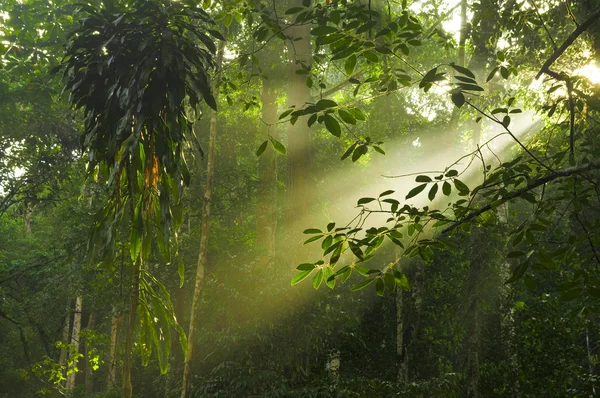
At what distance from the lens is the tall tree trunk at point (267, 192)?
10780mm

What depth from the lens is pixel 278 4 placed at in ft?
36.7

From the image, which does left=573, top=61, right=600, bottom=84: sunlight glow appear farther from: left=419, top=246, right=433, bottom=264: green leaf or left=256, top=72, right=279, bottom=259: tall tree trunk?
left=256, top=72, right=279, bottom=259: tall tree trunk

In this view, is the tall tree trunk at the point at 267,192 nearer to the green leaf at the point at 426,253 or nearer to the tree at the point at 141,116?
the tree at the point at 141,116

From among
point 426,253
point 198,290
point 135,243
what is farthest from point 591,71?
point 198,290

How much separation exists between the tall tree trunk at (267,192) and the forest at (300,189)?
0.05 m

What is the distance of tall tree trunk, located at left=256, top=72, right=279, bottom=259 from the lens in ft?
35.4

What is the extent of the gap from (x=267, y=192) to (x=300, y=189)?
10.1 ft

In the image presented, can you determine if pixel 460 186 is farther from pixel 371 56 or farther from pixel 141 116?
pixel 141 116

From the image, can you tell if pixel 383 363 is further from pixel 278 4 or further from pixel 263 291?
pixel 278 4

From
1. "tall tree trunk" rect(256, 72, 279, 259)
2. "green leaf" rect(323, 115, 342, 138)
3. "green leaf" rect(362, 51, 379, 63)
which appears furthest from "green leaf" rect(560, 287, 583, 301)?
"tall tree trunk" rect(256, 72, 279, 259)

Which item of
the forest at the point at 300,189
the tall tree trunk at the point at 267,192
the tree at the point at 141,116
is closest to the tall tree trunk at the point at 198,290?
the forest at the point at 300,189

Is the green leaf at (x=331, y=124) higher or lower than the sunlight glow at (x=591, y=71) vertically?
lower

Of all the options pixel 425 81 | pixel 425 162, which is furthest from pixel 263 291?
pixel 425 162

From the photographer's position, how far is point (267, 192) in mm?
10992
